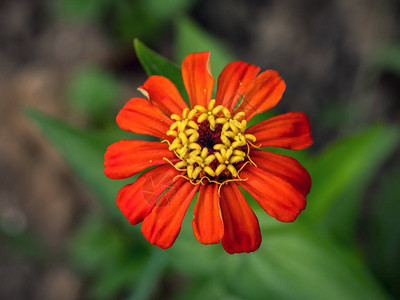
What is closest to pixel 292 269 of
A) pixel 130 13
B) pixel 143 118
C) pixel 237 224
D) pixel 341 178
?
pixel 341 178

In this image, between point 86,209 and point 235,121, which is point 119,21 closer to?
point 86,209


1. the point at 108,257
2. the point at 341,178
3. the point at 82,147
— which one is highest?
the point at 341,178

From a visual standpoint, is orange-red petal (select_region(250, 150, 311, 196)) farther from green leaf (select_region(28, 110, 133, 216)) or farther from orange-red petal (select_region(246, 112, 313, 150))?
green leaf (select_region(28, 110, 133, 216))

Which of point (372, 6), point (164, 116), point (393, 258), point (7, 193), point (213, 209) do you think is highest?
Result: point (372, 6)

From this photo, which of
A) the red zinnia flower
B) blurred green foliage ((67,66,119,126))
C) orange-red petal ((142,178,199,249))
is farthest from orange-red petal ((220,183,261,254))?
blurred green foliage ((67,66,119,126))

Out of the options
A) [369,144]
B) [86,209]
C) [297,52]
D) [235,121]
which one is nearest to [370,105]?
[297,52]

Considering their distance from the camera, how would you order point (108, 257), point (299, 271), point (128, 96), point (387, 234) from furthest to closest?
point (128, 96) < point (108, 257) < point (387, 234) < point (299, 271)

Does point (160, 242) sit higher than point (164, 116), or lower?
lower

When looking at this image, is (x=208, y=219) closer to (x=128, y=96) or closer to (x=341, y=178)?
(x=341, y=178)
